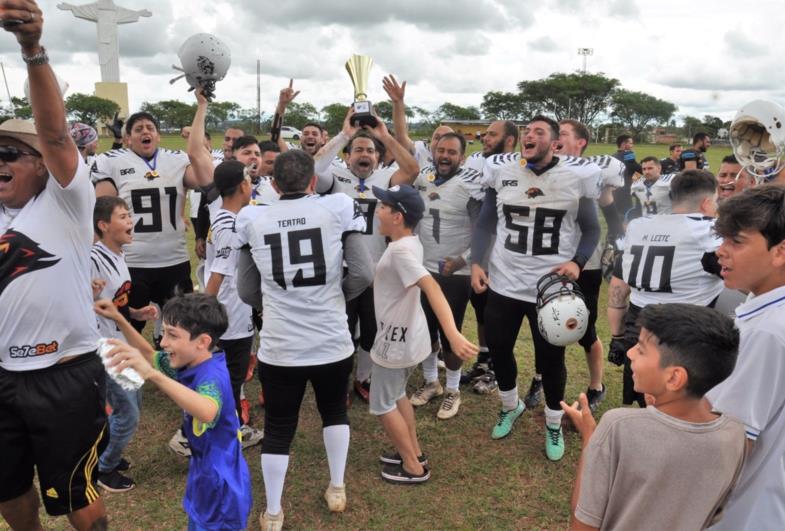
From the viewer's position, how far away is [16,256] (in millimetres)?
2512

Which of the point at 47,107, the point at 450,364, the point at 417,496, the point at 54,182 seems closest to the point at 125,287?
the point at 54,182

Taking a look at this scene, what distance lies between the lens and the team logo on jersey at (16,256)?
2.51 m

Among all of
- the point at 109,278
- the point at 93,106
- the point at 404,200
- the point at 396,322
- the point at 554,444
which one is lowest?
the point at 554,444

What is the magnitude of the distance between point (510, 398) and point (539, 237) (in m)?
1.42

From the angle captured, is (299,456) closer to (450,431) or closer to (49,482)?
(450,431)

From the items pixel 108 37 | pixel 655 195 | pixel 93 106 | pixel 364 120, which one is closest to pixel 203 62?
pixel 364 120

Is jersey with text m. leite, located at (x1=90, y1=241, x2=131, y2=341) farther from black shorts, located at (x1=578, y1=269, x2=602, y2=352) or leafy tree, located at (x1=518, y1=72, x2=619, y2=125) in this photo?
leafy tree, located at (x1=518, y1=72, x2=619, y2=125)

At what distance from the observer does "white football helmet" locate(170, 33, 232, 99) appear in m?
5.20

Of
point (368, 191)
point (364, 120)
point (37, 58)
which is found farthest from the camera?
point (368, 191)

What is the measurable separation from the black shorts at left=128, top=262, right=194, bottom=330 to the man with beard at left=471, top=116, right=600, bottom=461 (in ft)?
9.55

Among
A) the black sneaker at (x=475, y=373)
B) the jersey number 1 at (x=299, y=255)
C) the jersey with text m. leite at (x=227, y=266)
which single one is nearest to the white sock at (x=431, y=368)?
the black sneaker at (x=475, y=373)

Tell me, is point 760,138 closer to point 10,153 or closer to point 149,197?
point 10,153

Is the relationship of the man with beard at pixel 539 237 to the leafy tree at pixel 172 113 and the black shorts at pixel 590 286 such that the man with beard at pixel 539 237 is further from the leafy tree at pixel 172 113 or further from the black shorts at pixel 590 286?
the leafy tree at pixel 172 113

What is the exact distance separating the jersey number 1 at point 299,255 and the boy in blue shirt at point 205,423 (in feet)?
1.89
